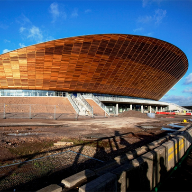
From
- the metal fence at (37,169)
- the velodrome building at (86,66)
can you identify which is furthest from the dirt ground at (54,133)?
the velodrome building at (86,66)

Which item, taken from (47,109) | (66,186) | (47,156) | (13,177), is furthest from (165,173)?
(47,109)

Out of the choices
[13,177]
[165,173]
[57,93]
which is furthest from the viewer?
[57,93]

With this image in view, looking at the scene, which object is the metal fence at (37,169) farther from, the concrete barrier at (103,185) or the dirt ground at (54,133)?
the concrete barrier at (103,185)

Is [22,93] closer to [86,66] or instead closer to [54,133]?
[86,66]

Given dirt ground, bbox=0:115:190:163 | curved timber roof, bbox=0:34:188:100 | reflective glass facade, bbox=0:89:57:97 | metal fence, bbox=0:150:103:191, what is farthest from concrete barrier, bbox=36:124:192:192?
reflective glass facade, bbox=0:89:57:97

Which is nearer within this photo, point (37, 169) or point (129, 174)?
point (129, 174)

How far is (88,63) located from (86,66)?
3.11 feet

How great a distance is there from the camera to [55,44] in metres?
31.0

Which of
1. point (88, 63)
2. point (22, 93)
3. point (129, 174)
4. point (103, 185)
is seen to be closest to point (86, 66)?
point (88, 63)

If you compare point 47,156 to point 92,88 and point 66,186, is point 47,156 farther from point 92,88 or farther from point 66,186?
point 92,88

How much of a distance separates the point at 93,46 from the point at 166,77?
33.4 metres

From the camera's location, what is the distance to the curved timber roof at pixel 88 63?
3192cm

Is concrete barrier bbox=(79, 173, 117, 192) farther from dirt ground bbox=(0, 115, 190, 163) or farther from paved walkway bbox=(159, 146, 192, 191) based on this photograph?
dirt ground bbox=(0, 115, 190, 163)

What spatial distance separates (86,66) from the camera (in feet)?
120
